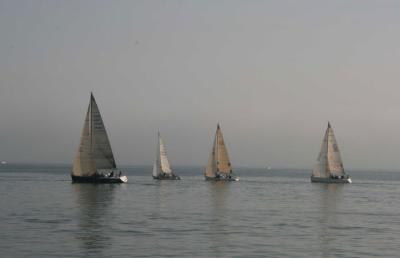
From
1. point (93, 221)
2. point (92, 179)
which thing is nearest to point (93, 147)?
point (92, 179)

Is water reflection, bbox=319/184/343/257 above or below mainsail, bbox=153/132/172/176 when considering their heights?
below

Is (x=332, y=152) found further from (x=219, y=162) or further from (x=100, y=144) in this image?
(x=100, y=144)

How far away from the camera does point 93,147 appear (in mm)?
106312

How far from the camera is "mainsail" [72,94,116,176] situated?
10625cm

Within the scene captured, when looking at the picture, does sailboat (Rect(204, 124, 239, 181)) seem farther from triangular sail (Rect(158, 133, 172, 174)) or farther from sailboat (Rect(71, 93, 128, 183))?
sailboat (Rect(71, 93, 128, 183))

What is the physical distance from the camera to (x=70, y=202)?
234 ft

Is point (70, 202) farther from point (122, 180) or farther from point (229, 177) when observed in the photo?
point (229, 177)

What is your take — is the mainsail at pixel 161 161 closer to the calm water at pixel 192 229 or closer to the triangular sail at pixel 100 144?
the triangular sail at pixel 100 144

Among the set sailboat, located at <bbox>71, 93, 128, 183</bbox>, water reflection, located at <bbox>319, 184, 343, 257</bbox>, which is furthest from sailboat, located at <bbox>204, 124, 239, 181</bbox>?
water reflection, located at <bbox>319, 184, 343, 257</bbox>

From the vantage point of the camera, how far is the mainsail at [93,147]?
4183 inches

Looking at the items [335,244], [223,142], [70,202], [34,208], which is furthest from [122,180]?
[335,244]

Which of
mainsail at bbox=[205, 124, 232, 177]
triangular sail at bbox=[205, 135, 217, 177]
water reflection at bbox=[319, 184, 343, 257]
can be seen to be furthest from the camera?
triangular sail at bbox=[205, 135, 217, 177]

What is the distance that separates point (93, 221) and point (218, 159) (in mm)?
87084

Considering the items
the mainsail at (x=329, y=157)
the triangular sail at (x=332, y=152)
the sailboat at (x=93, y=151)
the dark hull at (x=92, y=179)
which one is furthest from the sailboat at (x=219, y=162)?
the sailboat at (x=93, y=151)
